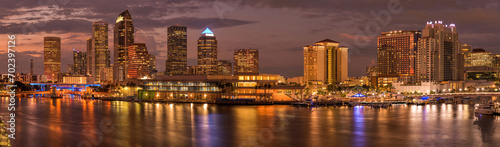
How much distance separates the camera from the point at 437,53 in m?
156

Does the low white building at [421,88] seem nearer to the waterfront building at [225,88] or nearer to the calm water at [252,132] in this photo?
the waterfront building at [225,88]

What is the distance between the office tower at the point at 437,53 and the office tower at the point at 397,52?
15.2m

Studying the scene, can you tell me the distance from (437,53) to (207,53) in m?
86.0

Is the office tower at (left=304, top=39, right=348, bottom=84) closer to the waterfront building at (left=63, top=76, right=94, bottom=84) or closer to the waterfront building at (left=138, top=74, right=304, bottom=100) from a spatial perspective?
the waterfront building at (left=138, top=74, right=304, bottom=100)

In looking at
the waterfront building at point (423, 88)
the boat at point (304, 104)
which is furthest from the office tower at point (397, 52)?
the boat at point (304, 104)

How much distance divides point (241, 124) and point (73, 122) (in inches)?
715

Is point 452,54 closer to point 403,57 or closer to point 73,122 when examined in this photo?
point 403,57

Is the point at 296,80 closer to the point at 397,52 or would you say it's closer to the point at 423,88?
the point at 397,52

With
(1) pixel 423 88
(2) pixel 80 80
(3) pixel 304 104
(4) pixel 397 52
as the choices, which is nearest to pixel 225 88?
(3) pixel 304 104

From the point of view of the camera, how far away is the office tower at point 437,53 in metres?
154

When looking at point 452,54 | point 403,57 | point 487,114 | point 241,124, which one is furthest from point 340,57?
point 241,124

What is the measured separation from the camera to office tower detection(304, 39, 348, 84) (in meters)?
170

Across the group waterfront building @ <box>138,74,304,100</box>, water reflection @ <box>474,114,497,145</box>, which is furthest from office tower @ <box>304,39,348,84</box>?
water reflection @ <box>474,114,497,145</box>

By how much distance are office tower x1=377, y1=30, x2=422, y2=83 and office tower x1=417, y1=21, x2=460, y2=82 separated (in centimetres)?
1516
